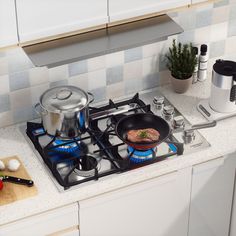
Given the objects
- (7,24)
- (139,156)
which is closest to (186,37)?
(139,156)

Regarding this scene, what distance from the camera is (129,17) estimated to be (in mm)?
3721

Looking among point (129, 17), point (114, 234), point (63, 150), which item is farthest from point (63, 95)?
point (114, 234)

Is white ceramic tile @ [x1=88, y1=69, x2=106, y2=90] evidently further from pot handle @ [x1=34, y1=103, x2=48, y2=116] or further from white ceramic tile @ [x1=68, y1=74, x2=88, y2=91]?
pot handle @ [x1=34, y1=103, x2=48, y2=116]

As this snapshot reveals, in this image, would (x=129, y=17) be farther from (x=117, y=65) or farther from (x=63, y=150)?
(x=63, y=150)

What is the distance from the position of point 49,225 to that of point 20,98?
2.49 feet

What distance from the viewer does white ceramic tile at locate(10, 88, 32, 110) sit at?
153 inches

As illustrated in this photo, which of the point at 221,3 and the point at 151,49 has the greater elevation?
the point at 221,3

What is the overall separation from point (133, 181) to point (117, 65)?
31.1 inches

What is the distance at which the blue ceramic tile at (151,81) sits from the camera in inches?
168

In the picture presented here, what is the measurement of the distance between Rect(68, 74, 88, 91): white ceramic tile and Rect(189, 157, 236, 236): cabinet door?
79cm

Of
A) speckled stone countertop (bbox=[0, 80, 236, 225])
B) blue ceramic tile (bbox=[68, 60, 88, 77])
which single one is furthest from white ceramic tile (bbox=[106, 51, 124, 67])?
speckled stone countertop (bbox=[0, 80, 236, 225])

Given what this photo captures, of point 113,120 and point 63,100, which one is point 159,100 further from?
point 63,100

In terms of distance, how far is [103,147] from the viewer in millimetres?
3738

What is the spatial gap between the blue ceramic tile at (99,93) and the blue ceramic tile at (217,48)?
75cm
